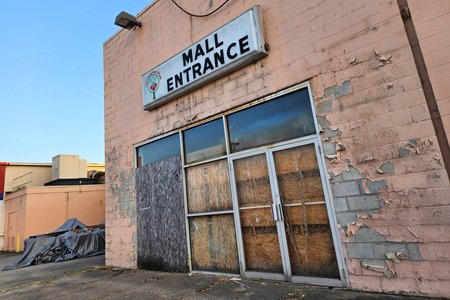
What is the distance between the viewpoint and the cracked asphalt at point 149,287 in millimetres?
3275

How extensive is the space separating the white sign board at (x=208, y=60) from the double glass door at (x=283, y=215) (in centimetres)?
152

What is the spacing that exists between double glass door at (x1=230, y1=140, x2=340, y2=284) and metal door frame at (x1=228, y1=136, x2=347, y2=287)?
13 millimetres

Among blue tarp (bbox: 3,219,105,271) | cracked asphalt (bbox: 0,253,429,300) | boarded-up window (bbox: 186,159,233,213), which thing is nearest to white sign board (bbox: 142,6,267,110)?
boarded-up window (bbox: 186,159,233,213)

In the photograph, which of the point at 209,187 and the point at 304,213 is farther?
the point at 209,187

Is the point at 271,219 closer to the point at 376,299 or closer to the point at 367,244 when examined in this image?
the point at 367,244

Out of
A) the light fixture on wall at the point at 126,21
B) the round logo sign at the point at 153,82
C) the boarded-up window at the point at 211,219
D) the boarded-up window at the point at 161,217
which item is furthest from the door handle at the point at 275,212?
the light fixture on wall at the point at 126,21

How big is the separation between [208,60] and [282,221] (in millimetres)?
2978

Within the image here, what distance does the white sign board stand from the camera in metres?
4.14

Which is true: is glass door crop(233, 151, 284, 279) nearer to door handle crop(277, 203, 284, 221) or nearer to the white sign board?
door handle crop(277, 203, 284, 221)

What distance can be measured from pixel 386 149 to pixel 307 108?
3.70 ft

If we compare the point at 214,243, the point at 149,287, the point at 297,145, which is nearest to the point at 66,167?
the point at 149,287

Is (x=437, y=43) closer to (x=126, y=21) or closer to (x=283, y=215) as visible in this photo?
(x=283, y=215)

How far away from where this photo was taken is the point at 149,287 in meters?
4.22

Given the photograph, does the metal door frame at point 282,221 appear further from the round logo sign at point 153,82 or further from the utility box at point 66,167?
the utility box at point 66,167
